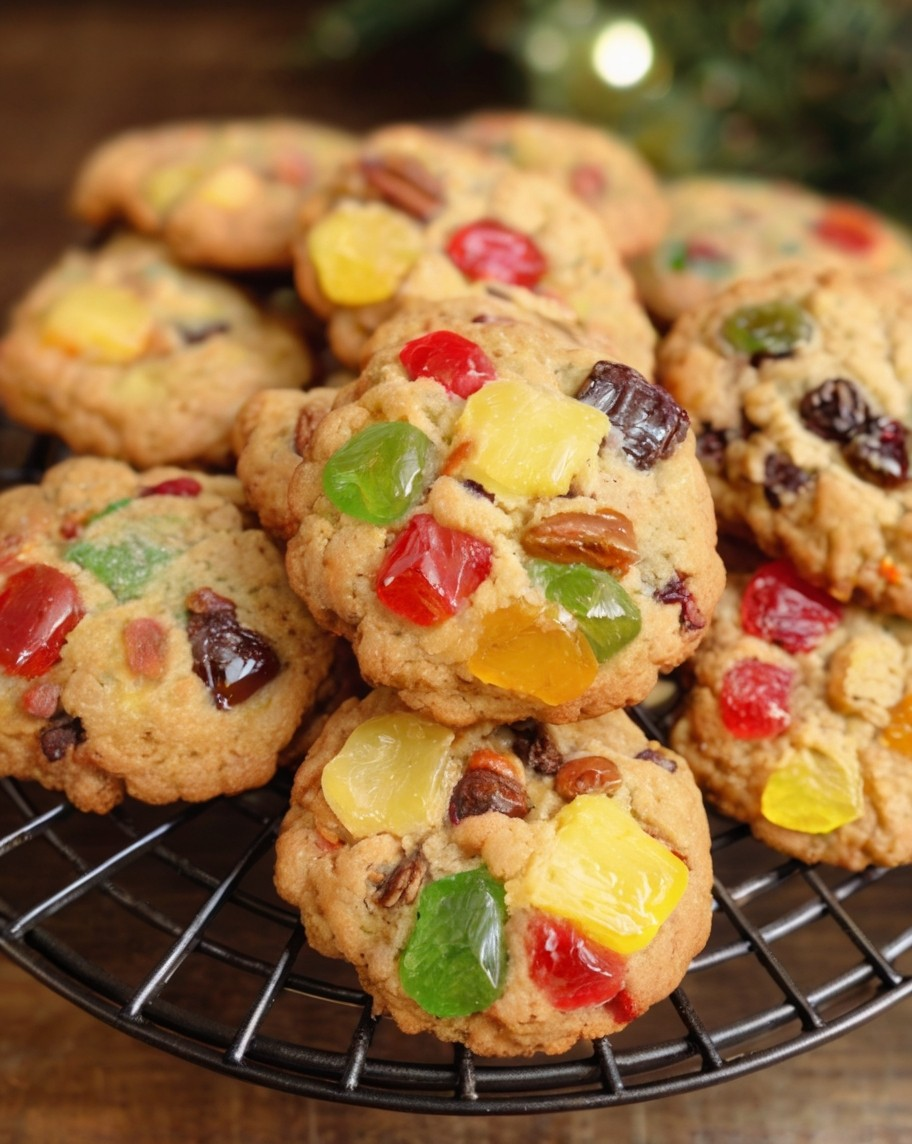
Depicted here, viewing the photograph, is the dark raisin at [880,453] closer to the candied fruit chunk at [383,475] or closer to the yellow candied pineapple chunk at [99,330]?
the candied fruit chunk at [383,475]

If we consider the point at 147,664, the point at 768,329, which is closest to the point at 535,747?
the point at 147,664

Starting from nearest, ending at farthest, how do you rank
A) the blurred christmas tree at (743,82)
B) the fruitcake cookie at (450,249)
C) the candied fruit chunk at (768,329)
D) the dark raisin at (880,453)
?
the dark raisin at (880,453)
the candied fruit chunk at (768,329)
the fruitcake cookie at (450,249)
the blurred christmas tree at (743,82)

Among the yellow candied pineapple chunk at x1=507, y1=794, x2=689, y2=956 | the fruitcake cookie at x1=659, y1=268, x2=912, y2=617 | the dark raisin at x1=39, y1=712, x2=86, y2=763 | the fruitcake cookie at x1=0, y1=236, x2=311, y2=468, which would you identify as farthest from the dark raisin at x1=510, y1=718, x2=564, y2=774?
the fruitcake cookie at x1=0, y1=236, x2=311, y2=468

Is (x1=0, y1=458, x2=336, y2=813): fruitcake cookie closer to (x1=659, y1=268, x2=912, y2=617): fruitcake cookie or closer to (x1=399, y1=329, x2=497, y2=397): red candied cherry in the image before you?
(x1=399, y1=329, x2=497, y2=397): red candied cherry

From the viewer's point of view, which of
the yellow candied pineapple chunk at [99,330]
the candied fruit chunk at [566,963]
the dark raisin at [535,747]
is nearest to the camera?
the candied fruit chunk at [566,963]

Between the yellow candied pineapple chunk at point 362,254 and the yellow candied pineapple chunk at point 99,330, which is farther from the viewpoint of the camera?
the yellow candied pineapple chunk at point 99,330

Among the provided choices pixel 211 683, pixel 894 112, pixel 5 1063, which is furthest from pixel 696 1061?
pixel 894 112

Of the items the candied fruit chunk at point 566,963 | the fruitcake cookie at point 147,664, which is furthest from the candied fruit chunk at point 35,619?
the candied fruit chunk at point 566,963

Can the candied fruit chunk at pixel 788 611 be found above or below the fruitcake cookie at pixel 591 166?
below

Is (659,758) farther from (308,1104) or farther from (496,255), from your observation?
(496,255)
